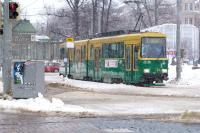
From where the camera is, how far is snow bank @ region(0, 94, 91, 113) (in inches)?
741

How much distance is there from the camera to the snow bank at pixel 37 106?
61.8 ft

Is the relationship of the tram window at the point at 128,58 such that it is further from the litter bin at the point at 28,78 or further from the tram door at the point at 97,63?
the litter bin at the point at 28,78

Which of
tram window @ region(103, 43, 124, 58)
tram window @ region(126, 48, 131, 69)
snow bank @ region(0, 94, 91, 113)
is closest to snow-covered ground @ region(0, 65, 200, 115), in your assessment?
snow bank @ region(0, 94, 91, 113)

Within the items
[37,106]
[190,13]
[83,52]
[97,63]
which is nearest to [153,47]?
[97,63]

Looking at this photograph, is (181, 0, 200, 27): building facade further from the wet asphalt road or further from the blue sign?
the wet asphalt road

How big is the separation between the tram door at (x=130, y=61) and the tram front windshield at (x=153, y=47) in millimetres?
582

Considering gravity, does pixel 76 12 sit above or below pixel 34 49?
above

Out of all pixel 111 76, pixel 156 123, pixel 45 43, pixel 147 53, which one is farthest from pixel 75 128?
pixel 45 43

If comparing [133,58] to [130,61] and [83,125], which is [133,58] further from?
[83,125]

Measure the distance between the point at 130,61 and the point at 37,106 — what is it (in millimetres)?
15532

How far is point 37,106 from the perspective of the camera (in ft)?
63.3

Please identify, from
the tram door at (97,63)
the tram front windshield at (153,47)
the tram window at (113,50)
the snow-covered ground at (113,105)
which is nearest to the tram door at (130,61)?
the tram front windshield at (153,47)

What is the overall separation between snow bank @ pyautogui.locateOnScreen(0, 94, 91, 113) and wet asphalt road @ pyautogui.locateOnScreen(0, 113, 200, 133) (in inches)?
40.1

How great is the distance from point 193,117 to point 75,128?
4.17 meters
